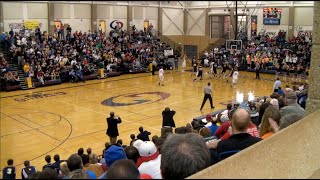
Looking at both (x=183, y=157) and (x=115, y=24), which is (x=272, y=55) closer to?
(x=115, y=24)

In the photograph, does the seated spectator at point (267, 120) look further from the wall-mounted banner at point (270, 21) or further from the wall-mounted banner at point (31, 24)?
the wall-mounted banner at point (270, 21)

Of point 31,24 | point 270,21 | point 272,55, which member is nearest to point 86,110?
point 31,24

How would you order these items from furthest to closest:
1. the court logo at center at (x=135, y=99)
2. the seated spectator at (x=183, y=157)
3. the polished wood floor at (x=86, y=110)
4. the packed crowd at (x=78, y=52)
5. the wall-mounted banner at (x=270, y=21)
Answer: the wall-mounted banner at (x=270, y=21) → the packed crowd at (x=78, y=52) → the court logo at center at (x=135, y=99) → the polished wood floor at (x=86, y=110) → the seated spectator at (x=183, y=157)

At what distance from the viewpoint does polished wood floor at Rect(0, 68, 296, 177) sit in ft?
43.5

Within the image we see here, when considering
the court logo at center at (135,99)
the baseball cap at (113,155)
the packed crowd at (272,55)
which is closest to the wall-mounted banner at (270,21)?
the packed crowd at (272,55)

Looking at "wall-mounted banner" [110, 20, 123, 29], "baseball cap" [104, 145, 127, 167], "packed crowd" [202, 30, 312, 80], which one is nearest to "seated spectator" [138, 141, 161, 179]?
"baseball cap" [104, 145, 127, 167]

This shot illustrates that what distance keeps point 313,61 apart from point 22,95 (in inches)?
790

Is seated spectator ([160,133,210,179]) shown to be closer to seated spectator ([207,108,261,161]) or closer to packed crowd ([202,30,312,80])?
seated spectator ([207,108,261,161])

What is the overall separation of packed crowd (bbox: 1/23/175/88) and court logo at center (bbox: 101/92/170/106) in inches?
275

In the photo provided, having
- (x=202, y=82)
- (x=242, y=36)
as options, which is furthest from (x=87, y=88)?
(x=242, y=36)

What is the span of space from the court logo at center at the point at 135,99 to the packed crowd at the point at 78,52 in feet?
23.0

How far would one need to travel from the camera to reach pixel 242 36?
38.7 metres

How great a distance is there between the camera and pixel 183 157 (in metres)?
3.21

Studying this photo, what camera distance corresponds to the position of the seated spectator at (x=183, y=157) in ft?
10.4
